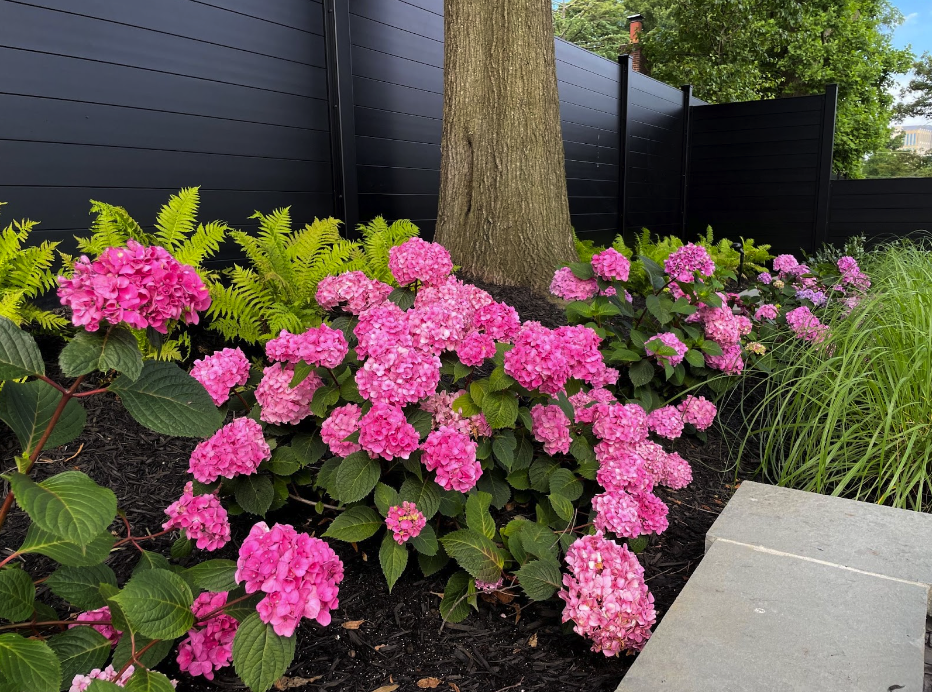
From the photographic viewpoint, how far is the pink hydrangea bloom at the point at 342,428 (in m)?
1.51

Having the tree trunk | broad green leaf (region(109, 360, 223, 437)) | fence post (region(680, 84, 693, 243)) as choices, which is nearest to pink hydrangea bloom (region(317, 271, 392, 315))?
broad green leaf (region(109, 360, 223, 437))

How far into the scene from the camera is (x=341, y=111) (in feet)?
13.5

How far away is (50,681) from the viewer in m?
0.89

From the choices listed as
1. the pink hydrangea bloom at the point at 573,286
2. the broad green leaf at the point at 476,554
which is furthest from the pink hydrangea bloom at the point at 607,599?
the pink hydrangea bloom at the point at 573,286

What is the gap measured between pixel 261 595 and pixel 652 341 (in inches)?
71.2

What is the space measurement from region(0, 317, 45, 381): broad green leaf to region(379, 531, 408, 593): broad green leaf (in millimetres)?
757

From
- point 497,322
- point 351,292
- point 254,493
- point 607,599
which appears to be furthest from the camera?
point 351,292

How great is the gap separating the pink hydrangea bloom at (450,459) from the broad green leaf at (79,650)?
0.69m

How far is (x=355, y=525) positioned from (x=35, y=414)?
2.21ft

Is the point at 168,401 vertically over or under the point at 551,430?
over

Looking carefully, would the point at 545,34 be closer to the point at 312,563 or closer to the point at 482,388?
the point at 482,388

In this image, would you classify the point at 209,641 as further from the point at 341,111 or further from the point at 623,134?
the point at 623,134

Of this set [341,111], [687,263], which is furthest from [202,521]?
[341,111]

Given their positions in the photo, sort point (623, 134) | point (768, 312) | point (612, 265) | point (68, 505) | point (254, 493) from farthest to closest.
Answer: point (623, 134) → point (768, 312) → point (612, 265) → point (254, 493) → point (68, 505)
